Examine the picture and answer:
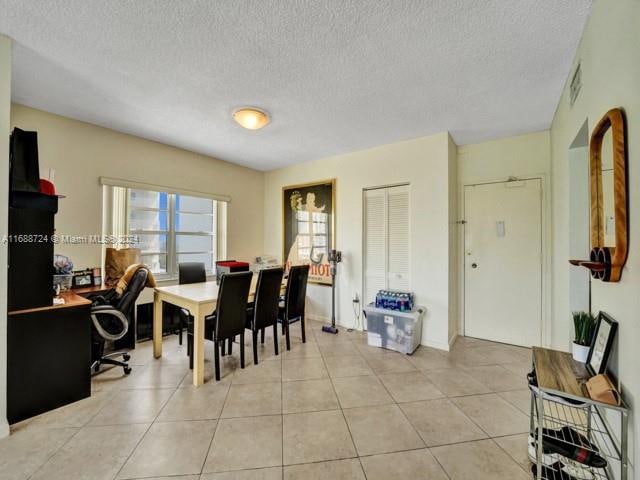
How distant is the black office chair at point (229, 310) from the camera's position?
2.43 m

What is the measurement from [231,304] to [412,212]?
235cm

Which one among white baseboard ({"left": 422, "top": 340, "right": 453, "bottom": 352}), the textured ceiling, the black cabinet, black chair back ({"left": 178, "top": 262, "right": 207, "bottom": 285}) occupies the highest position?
A: the textured ceiling

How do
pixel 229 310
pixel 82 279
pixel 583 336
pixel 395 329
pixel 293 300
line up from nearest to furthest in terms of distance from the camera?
pixel 583 336 → pixel 229 310 → pixel 82 279 → pixel 395 329 → pixel 293 300

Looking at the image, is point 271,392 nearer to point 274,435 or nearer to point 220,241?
point 274,435

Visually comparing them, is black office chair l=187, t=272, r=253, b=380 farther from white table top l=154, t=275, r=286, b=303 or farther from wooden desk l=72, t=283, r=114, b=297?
wooden desk l=72, t=283, r=114, b=297

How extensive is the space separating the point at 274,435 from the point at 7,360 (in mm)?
1810

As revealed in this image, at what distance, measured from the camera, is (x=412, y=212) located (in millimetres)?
3426

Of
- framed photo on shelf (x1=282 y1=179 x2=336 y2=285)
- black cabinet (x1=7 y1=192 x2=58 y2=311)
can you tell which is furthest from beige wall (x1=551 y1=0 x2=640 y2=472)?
black cabinet (x1=7 y1=192 x2=58 y2=311)

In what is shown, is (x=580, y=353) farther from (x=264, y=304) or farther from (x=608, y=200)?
(x=264, y=304)

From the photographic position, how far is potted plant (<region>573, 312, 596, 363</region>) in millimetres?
1474

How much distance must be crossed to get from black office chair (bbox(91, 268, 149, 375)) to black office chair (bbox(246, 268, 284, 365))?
1.05 metres

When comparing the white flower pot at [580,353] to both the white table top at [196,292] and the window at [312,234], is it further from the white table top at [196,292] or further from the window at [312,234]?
the window at [312,234]

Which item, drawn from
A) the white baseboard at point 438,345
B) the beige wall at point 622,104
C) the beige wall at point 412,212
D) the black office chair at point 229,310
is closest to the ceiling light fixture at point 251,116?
the black office chair at point 229,310

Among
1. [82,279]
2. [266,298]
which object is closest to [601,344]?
[266,298]
